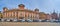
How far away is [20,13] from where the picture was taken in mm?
2070

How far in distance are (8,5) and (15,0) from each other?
0.14 metres

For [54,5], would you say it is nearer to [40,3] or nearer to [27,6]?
[40,3]

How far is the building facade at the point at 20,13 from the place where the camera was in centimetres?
207

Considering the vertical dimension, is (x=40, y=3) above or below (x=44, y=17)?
above

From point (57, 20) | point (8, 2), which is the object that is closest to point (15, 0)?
point (8, 2)

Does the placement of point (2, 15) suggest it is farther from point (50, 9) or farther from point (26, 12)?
point (50, 9)

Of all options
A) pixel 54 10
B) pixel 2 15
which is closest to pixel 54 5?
pixel 54 10

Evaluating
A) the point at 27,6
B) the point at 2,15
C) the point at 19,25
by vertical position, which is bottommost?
the point at 19,25

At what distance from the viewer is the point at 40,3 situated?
2.13 metres

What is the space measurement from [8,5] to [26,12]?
32 centimetres

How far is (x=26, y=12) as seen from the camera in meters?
2.09

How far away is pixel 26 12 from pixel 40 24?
0.99 ft

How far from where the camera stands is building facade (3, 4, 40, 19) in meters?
2.07

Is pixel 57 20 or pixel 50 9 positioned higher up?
pixel 50 9
